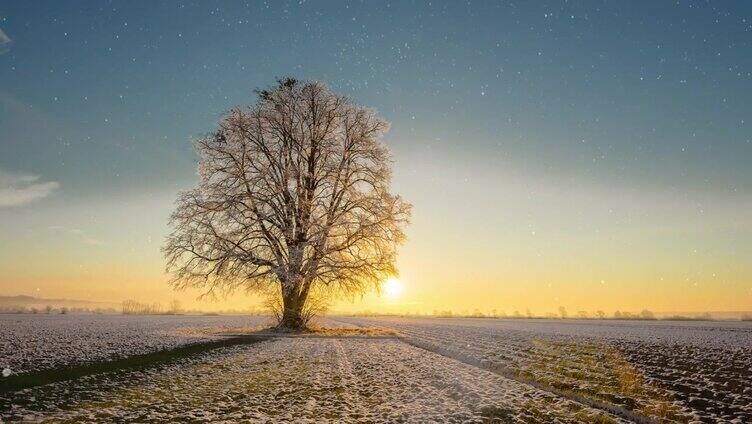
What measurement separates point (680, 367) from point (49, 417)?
1676 cm

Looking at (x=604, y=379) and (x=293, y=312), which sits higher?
(x=293, y=312)

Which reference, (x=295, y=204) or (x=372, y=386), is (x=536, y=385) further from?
(x=295, y=204)

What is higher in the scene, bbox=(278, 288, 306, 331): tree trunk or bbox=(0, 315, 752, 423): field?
bbox=(278, 288, 306, 331): tree trunk

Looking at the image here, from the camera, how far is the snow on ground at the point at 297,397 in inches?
343

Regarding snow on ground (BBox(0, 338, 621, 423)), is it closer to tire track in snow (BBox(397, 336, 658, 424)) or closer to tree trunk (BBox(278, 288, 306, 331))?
tire track in snow (BBox(397, 336, 658, 424))

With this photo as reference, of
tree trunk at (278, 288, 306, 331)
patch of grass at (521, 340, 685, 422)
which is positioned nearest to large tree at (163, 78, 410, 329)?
tree trunk at (278, 288, 306, 331)

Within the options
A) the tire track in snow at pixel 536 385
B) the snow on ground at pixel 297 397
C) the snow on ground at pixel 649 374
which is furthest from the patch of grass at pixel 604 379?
the snow on ground at pixel 297 397

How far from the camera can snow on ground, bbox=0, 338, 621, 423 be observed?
871 centimetres

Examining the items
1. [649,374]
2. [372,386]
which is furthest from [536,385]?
[649,374]

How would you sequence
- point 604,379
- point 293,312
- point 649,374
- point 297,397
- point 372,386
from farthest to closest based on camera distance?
point 293,312, point 649,374, point 604,379, point 372,386, point 297,397

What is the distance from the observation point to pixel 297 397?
10555 millimetres

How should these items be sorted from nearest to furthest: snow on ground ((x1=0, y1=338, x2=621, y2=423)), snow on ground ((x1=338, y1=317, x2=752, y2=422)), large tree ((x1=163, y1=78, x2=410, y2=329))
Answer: snow on ground ((x1=0, y1=338, x2=621, y2=423)), snow on ground ((x1=338, y1=317, x2=752, y2=422)), large tree ((x1=163, y1=78, x2=410, y2=329))

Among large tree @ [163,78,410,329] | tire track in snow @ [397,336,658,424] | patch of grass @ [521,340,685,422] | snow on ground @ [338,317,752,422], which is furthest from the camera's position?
large tree @ [163,78,410,329]

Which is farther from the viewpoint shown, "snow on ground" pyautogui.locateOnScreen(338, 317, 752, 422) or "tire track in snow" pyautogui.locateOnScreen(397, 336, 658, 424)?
"snow on ground" pyautogui.locateOnScreen(338, 317, 752, 422)
